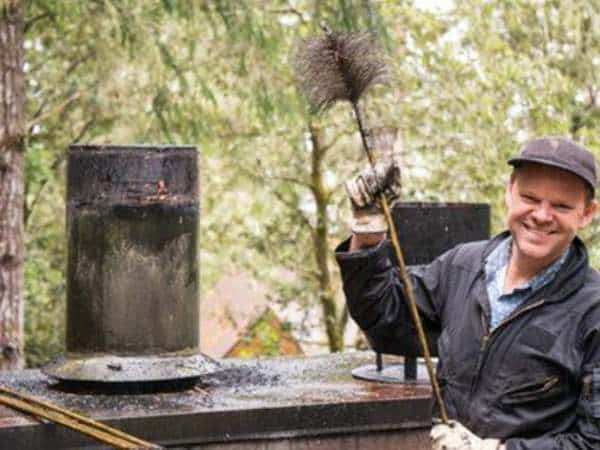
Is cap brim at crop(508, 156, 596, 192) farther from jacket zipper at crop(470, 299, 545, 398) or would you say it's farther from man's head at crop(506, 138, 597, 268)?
jacket zipper at crop(470, 299, 545, 398)

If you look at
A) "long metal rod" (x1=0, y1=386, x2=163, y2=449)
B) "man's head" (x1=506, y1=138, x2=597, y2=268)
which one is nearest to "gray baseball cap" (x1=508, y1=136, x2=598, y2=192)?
"man's head" (x1=506, y1=138, x2=597, y2=268)

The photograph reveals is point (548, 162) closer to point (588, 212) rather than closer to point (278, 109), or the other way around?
point (588, 212)

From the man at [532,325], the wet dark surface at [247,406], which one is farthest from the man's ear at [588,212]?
the wet dark surface at [247,406]

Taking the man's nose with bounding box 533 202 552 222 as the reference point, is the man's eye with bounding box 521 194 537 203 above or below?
above

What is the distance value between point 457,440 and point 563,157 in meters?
0.82

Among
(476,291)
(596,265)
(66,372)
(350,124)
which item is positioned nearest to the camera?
(476,291)

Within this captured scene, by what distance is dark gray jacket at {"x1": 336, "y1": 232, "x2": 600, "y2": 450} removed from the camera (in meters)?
3.17

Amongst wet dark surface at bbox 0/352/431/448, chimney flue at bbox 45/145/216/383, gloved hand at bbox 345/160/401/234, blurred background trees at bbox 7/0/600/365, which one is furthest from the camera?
blurred background trees at bbox 7/0/600/365

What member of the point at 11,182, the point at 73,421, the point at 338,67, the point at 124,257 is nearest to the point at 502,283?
the point at 338,67

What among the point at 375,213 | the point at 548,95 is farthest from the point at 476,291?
the point at 548,95

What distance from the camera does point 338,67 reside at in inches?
140

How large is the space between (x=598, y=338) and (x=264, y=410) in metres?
2.75

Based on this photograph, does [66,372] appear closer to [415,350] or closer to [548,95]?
[415,350]

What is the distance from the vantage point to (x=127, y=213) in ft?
20.6
